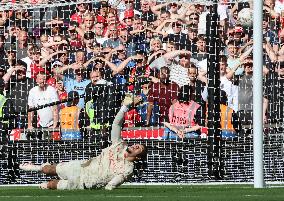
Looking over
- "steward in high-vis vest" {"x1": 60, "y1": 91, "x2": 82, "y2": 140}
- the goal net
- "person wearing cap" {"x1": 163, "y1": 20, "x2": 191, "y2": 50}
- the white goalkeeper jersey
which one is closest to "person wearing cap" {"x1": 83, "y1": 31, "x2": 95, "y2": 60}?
the goal net

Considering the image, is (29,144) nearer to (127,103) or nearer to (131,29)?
(131,29)

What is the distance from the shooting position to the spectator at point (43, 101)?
16.8 m

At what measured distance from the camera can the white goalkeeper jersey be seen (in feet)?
39.8

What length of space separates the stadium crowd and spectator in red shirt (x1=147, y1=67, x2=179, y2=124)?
0.6 inches

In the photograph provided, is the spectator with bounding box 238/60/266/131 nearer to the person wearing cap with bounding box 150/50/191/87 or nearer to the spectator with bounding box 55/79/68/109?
the person wearing cap with bounding box 150/50/191/87

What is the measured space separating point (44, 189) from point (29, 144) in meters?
3.96

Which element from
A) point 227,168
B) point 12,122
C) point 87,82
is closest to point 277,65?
→ point 227,168

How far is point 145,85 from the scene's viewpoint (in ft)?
54.6

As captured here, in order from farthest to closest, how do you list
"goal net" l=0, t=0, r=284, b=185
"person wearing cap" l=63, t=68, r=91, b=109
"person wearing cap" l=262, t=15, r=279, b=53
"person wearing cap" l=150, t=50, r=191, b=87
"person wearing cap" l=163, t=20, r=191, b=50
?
"person wearing cap" l=63, t=68, r=91, b=109 < "person wearing cap" l=163, t=20, r=191, b=50 < "person wearing cap" l=150, t=50, r=191, b=87 < "person wearing cap" l=262, t=15, r=279, b=53 < "goal net" l=0, t=0, r=284, b=185

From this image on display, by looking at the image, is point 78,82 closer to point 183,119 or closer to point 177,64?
point 177,64

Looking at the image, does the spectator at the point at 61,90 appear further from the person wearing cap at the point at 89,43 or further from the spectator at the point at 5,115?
the spectator at the point at 5,115

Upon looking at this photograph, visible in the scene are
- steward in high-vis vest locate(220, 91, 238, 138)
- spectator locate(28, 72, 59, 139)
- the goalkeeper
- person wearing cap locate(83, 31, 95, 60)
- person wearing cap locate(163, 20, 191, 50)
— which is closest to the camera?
the goalkeeper

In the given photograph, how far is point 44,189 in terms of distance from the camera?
12492 millimetres

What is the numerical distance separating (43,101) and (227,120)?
2.97 meters
